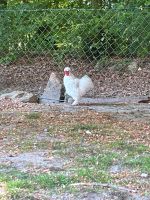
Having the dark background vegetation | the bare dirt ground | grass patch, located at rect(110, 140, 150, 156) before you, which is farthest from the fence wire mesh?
grass patch, located at rect(110, 140, 150, 156)

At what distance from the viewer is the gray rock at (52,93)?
986 centimetres

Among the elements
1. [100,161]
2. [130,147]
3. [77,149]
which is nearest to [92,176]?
[100,161]

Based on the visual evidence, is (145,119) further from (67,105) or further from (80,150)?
(80,150)

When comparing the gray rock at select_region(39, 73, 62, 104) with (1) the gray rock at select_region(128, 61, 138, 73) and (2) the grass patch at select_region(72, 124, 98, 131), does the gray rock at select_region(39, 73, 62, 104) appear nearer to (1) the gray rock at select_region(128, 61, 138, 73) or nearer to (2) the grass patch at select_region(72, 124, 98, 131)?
(1) the gray rock at select_region(128, 61, 138, 73)

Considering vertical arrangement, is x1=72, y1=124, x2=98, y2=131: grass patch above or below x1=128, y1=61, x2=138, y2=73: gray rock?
below

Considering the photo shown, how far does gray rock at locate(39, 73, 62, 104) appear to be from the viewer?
9.86 metres

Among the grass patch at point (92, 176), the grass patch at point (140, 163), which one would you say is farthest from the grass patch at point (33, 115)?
the grass patch at point (92, 176)

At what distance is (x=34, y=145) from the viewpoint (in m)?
6.15

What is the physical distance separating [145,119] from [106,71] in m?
4.44

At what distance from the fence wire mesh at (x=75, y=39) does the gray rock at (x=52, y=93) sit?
1.56 meters

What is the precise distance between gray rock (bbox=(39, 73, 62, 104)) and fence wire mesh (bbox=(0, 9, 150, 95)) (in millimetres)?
1559

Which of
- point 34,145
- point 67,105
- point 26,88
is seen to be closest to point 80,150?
point 34,145

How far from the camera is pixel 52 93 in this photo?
403 inches

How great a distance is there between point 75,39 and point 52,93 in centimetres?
272
